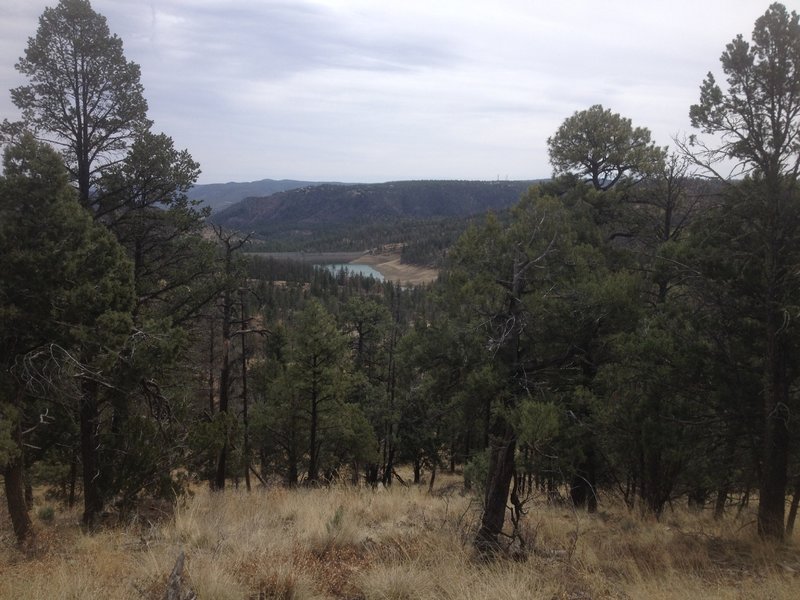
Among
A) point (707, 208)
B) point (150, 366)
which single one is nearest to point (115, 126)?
point (150, 366)

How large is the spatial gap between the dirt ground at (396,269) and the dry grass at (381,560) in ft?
374

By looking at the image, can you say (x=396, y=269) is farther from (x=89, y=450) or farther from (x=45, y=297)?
(x=45, y=297)

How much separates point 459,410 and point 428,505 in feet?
8.53

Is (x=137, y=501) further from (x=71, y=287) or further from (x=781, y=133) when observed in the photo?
(x=781, y=133)

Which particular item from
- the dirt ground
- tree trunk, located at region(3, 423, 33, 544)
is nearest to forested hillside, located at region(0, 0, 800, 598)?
tree trunk, located at region(3, 423, 33, 544)

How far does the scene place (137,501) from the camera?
10367mm

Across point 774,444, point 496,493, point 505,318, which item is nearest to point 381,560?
point 496,493

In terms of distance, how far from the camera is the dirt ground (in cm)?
13889

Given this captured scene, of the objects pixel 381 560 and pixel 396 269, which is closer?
pixel 381 560

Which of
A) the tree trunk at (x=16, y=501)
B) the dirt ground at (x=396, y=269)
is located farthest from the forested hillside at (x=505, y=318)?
the dirt ground at (x=396, y=269)

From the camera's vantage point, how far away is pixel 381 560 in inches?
225

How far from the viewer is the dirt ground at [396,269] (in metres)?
139

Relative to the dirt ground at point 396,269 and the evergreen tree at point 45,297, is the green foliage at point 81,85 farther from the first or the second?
the dirt ground at point 396,269

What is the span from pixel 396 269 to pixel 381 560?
156275 millimetres
